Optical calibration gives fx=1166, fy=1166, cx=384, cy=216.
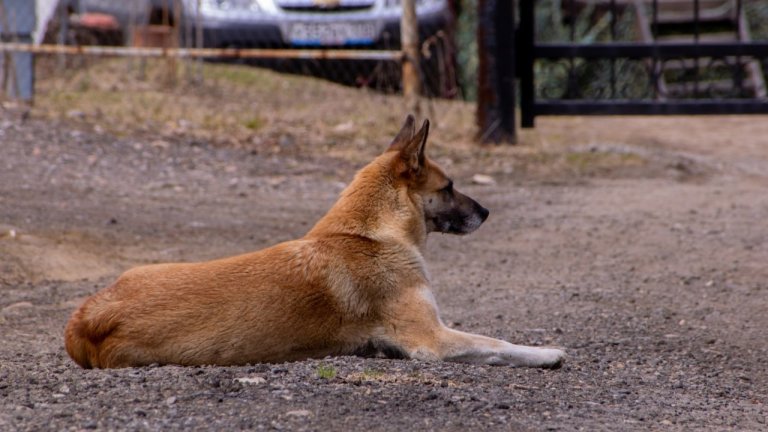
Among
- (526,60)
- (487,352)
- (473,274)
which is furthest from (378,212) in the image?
(526,60)

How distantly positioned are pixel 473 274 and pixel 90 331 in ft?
9.37

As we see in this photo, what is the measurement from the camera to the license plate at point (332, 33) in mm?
11203

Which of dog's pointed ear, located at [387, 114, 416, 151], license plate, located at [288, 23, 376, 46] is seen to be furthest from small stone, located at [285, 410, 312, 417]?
license plate, located at [288, 23, 376, 46]

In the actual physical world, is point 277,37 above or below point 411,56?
above

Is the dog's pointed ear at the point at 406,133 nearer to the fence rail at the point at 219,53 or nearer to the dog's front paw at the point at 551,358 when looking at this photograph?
the dog's front paw at the point at 551,358

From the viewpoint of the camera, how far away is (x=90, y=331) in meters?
4.21

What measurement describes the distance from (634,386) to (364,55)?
19.8 ft

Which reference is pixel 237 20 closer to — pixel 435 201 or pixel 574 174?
pixel 574 174

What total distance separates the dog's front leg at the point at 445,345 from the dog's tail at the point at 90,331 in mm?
1057

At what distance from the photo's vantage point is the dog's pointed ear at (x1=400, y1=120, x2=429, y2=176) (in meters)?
4.82

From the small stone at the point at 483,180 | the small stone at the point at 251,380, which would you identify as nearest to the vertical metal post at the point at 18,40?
the small stone at the point at 483,180

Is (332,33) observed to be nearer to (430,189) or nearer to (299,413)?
(430,189)

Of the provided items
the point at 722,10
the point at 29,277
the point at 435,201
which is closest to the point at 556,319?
the point at 435,201

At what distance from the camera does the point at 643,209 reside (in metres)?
8.12
